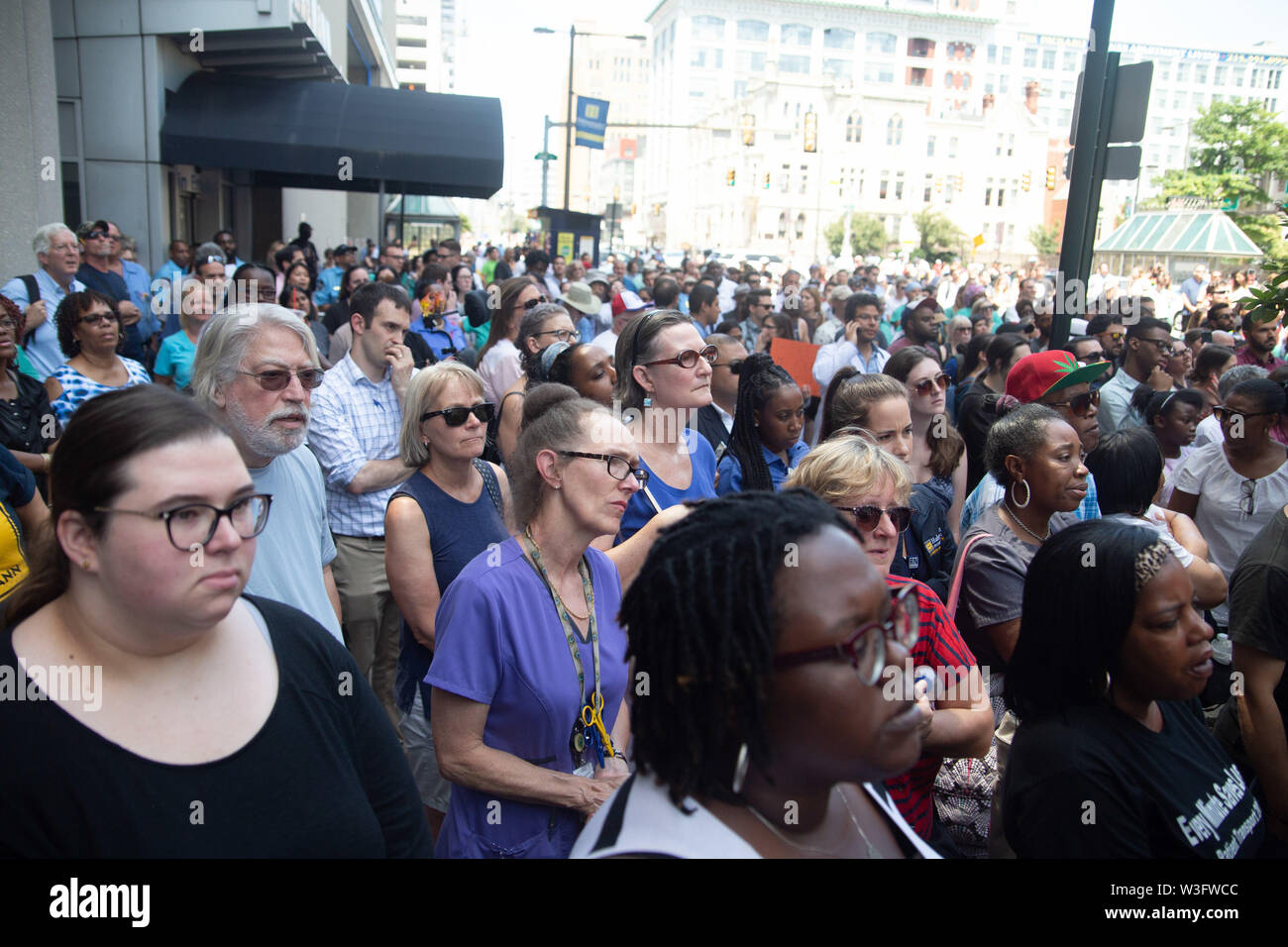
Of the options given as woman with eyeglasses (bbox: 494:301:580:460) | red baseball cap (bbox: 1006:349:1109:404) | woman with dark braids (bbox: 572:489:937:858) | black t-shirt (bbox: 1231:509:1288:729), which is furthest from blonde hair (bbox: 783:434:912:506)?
woman with eyeglasses (bbox: 494:301:580:460)

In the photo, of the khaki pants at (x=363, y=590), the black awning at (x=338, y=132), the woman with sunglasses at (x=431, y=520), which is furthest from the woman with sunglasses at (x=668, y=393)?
the black awning at (x=338, y=132)

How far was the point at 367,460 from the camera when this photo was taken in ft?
15.7

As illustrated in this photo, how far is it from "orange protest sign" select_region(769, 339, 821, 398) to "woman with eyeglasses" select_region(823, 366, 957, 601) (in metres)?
2.92

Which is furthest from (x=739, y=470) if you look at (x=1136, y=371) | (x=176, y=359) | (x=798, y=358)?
(x=1136, y=371)

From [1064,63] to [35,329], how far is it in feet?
497

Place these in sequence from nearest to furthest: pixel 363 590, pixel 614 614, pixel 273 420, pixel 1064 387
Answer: pixel 614 614, pixel 273 420, pixel 363 590, pixel 1064 387

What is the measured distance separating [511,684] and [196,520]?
1129 millimetres

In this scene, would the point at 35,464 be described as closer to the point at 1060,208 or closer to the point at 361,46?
the point at 361,46

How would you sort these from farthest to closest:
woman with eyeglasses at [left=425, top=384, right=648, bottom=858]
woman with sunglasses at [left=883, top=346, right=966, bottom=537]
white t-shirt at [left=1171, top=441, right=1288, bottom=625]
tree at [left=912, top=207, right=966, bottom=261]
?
tree at [left=912, top=207, right=966, bottom=261], woman with sunglasses at [left=883, top=346, right=966, bottom=537], white t-shirt at [left=1171, top=441, right=1288, bottom=625], woman with eyeglasses at [left=425, top=384, right=648, bottom=858]

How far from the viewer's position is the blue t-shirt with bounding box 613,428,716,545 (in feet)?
13.6

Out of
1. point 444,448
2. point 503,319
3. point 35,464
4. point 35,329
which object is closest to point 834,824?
point 444,448

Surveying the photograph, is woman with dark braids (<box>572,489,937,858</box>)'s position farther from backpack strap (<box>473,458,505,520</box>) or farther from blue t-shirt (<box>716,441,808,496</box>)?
blue t-shirt (<box>716,441,808,496</box>)

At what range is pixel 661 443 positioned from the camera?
4484 mm

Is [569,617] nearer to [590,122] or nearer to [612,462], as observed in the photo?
[612,462]
